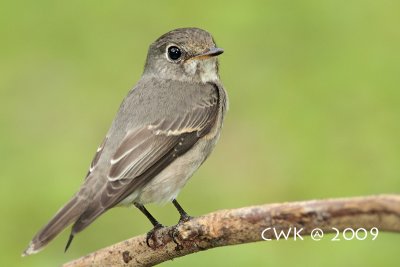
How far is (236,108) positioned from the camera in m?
12.7

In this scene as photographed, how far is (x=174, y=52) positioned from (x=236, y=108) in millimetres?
4528

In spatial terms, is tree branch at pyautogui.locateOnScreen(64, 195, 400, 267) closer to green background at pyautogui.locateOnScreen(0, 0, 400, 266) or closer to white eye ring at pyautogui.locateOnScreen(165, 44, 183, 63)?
white eye ring at pyautogui.locateOnScreen(165, 44, 183, 63)

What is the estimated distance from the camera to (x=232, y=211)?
18.6 ft

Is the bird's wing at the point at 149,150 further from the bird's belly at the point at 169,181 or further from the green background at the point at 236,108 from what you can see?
the green background at the point at 236,108

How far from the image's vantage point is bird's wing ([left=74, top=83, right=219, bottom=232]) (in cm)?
675

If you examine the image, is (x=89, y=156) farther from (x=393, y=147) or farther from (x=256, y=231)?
(x=256, y=231)

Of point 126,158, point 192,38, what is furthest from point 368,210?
point 192,38

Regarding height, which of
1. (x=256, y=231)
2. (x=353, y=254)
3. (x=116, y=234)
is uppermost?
(x=256, y=231)

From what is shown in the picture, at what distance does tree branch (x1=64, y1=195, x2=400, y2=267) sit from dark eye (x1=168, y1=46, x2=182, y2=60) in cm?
184

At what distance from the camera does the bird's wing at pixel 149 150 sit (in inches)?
266

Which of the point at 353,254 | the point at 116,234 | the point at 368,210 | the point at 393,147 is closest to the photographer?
the point at 368,210

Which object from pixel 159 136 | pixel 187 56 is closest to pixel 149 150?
pixel 159 136

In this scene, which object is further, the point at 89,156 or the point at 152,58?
the point at 89,156

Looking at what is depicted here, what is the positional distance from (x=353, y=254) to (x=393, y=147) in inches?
84.0
